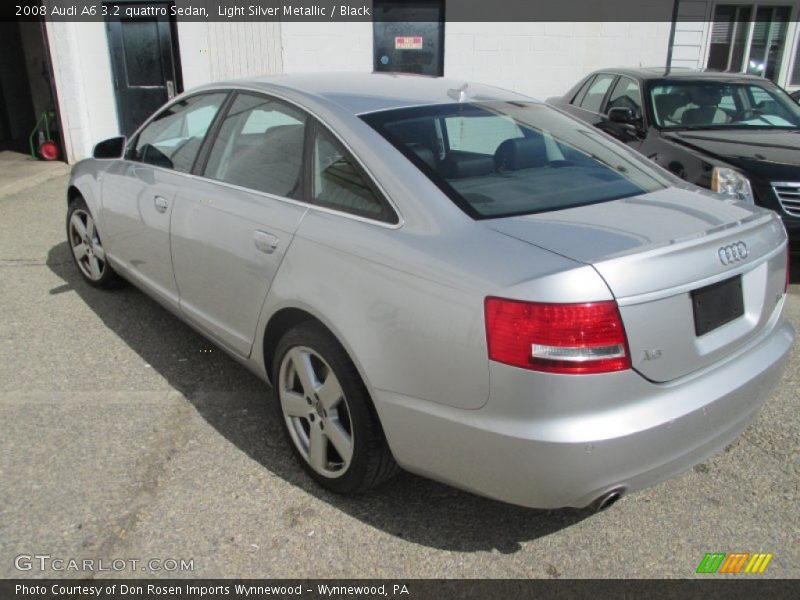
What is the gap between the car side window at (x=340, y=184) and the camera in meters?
2.52

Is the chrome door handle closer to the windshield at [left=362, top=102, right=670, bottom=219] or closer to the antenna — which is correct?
the windshield at [left=362, top=102, right=670, bottom=219]

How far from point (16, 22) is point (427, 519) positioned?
13.4m

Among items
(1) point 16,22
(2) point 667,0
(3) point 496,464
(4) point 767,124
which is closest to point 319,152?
(3) point 496,464

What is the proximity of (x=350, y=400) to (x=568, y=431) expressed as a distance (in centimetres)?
81

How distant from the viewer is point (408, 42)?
10.2 m

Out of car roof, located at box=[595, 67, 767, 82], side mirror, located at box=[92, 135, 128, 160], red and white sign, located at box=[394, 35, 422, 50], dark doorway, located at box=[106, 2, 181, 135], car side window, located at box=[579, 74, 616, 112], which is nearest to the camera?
side mirror, located at box=[92, 135, 128, 160]

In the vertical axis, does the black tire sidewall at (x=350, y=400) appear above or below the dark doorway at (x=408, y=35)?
below

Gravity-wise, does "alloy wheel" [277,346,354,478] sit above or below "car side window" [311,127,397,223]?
below

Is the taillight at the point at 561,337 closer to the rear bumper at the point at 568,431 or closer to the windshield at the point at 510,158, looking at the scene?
the rear bumper at the point at 568,431

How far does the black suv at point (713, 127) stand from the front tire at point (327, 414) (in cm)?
373

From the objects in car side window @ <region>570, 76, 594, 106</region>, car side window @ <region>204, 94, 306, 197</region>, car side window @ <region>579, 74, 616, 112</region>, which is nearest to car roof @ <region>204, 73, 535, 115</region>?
car side window @ <region>204, 94, 306, 197</region>

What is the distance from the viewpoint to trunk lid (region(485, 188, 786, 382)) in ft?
6.69

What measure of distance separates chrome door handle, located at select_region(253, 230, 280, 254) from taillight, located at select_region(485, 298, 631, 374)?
1132 mm

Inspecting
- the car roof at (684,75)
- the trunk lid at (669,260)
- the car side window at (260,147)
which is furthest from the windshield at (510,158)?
the car roof at (684,75)
